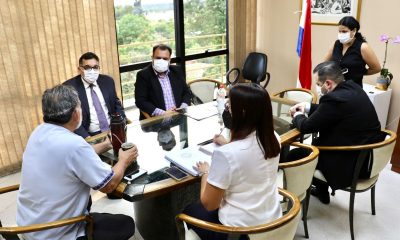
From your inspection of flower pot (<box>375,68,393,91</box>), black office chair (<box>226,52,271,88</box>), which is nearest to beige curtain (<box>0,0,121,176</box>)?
black office chair (<box>226,52,271,88</box>)

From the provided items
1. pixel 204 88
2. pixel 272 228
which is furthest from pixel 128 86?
pixel 272 228

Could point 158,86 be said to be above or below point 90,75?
below

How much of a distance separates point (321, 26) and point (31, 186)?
3814 millimetres

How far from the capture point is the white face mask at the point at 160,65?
9.54 ft

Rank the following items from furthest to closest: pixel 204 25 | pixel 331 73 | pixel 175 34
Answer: pixel 204 25 → pixel 175 34 → pixel 331 73

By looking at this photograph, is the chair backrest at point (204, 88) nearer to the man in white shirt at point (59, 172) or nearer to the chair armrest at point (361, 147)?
the chair armrest at point (361, 147)

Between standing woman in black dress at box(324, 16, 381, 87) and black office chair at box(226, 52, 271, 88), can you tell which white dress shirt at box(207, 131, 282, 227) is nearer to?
standing woman in black dress at box(324, 16, 381, 87)

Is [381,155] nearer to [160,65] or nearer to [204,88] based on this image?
[160,65]

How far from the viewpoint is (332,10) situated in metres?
4.05

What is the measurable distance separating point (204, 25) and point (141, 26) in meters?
1.05

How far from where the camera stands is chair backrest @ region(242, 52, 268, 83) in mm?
4496

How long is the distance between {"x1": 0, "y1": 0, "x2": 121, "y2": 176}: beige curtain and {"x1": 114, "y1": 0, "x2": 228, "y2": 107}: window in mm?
486

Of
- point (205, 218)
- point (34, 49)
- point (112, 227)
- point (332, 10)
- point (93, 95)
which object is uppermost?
point (332, 10)

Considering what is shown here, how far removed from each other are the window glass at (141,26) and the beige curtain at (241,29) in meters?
0.89
